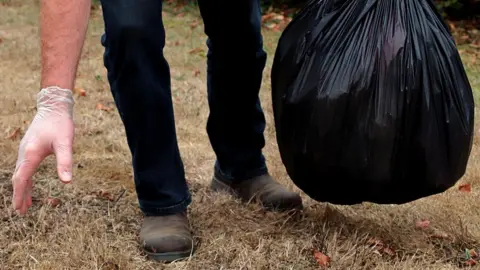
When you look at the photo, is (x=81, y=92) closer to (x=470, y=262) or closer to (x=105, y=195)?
(x=105, y=195)

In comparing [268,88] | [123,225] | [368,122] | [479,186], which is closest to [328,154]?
[368,122]

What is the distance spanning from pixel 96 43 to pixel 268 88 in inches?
74.9

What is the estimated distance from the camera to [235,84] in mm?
2139

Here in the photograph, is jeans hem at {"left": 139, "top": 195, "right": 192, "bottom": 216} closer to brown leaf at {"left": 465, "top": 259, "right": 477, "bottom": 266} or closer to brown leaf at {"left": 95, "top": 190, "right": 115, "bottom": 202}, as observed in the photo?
brown leaf at {"left": 95, "top": 190, "right": 115, "bottom": 202}

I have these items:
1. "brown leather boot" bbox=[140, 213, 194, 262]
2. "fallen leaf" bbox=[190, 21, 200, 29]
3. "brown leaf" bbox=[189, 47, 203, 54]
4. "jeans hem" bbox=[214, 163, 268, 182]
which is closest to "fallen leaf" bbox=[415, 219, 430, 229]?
"jeans hem" bbox=[214, 163, 268, 182]

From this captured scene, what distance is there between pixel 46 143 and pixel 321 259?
0.91m

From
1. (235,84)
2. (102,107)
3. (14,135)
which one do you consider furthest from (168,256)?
(102,107)

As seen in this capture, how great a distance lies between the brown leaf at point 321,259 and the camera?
6.12 ft

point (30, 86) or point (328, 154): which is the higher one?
point (328, 154)

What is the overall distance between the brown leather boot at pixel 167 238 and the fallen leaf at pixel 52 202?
381 millimetres

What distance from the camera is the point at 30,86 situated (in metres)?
3.86

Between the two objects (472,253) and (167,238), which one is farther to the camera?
(472,253)

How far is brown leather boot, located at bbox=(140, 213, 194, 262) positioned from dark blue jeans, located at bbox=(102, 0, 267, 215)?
0.10ft

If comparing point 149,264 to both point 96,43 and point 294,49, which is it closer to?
point 294,49
